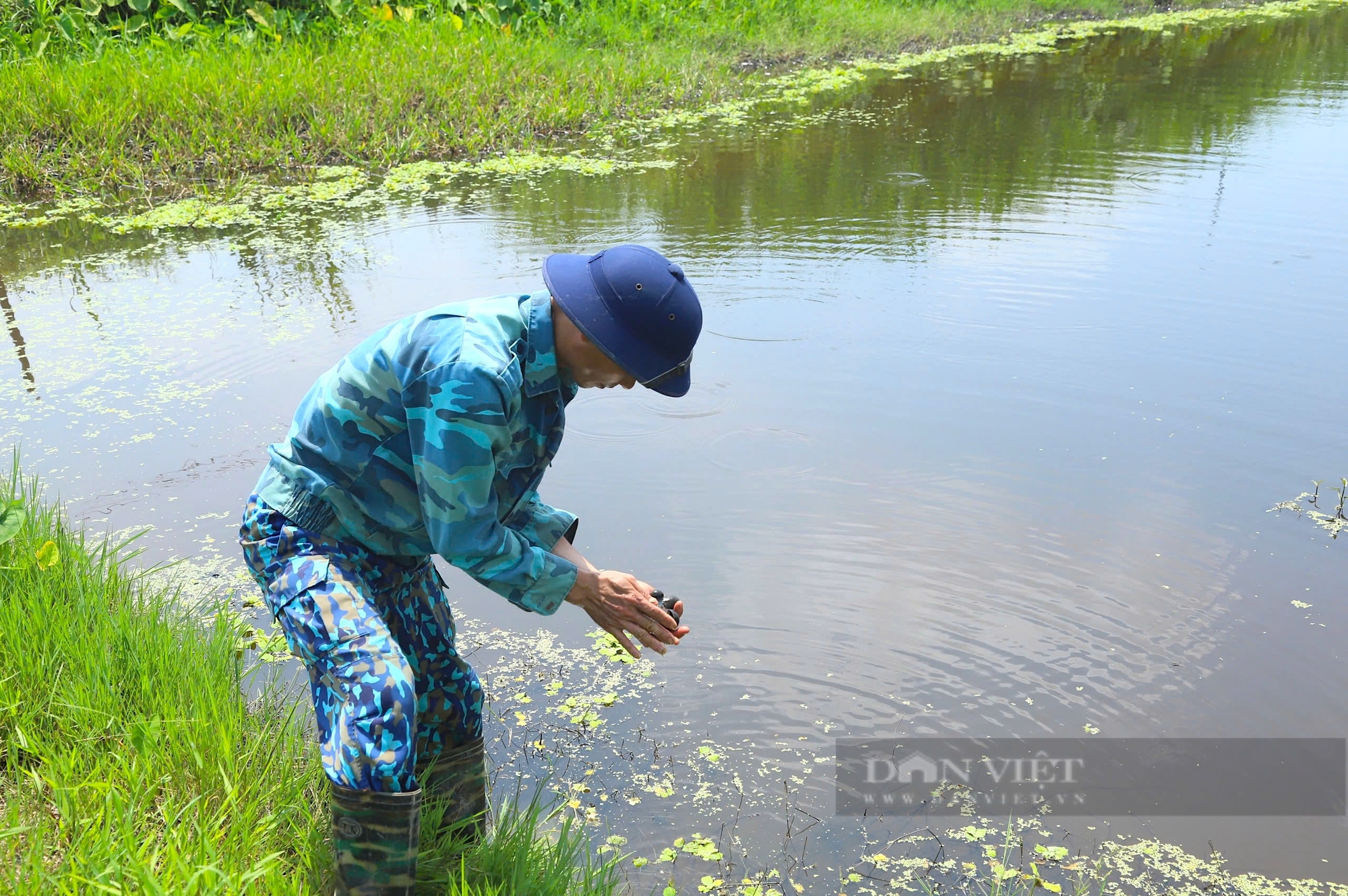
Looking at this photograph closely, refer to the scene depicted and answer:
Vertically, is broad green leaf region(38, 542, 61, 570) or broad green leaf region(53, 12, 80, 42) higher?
broad green leaf region(53, 12, 80, 42)

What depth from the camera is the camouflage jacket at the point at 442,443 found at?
196 cm

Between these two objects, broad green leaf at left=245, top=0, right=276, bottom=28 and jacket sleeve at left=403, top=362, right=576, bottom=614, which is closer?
jacket sleeve at left=403, top=362, right=576, bottom=614

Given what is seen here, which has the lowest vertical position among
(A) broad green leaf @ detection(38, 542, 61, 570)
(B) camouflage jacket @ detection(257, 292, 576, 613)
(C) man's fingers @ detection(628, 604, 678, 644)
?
(A) broad green leaf @ detection(38, 542, 61, 570)

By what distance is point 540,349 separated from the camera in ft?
6.80

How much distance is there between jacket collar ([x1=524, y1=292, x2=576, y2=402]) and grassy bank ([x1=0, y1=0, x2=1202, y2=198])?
708 centimetres

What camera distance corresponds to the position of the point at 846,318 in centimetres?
598

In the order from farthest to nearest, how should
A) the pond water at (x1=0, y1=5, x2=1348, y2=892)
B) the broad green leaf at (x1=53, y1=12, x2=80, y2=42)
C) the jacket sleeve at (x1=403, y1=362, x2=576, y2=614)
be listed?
the broad green leaf at (x1=53, y1=12, x2=80, y2=42) < the pond water at (x1=0, y1=5, x2=1348, y2=892) < the jacket sleeve at (x1=403, y1=362, x2=576, y2=614)

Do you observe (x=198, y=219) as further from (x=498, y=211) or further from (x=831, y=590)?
(x=831, y=590)

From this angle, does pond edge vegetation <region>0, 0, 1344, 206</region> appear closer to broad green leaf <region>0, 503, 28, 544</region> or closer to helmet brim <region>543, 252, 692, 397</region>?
broad green leaf <region>0, 503, 28, 544</region>

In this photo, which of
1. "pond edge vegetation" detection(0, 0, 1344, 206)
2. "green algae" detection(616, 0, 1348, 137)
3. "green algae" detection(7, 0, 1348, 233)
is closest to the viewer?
"green algae" detection(7, 0, 1348, 233)

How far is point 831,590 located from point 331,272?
412 cm

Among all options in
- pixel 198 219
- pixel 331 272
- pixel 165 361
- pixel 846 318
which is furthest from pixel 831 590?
pixel 198 219

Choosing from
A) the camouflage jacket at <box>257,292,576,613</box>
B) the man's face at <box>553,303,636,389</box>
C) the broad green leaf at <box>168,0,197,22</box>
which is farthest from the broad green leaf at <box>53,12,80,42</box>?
the man's face at <box>553,303,636,389</box>

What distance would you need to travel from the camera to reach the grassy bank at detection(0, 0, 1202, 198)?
841 cm
